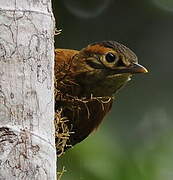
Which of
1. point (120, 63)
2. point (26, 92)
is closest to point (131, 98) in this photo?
point (120, 63)

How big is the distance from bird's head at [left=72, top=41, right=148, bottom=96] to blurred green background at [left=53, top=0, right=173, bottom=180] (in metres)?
0.35

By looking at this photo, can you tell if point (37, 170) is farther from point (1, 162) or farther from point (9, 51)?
point (9, 51)

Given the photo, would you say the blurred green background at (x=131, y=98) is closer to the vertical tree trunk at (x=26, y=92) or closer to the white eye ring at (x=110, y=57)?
the white eye ring at (x=110, y=57)

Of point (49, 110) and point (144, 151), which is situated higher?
point (49, 110)

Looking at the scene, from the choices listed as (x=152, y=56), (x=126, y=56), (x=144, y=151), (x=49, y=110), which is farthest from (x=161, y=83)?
(x=49, y=110)

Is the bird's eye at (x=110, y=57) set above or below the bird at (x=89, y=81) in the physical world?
above

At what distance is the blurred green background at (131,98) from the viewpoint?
546cm

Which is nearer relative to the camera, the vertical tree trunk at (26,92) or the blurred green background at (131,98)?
the vertical tree trunk at (26,92)

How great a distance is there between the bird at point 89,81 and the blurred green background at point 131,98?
0.41ft

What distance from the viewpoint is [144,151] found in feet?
19.2

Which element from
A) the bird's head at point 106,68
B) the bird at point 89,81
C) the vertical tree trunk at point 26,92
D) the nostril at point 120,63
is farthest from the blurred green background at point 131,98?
the vertical tree trunk at point 26,92

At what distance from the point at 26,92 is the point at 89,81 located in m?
1.94

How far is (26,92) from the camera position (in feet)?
11.7

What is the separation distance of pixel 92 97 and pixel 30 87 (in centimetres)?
191
